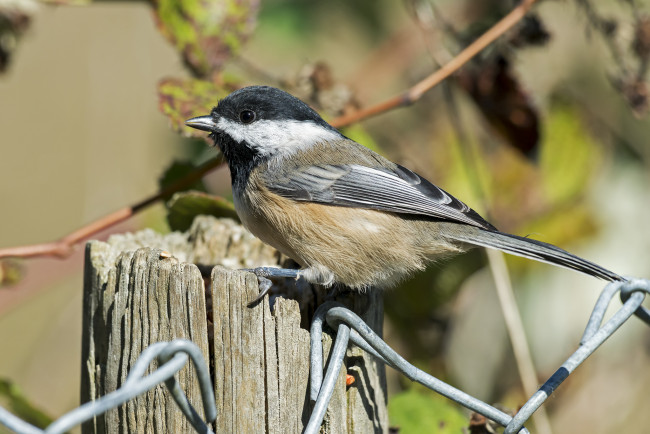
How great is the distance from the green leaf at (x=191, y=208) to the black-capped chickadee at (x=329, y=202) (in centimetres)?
9

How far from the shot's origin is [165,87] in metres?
2.26

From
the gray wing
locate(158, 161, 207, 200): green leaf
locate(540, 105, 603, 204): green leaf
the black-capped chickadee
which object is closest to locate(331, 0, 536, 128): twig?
the black-capped chickadee

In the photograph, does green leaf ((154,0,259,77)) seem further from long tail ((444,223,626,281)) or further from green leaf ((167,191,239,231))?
long tail ((444,223,626,281))

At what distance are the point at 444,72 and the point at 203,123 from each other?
0.92 m

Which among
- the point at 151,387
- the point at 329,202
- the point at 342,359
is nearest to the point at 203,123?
the point at 329,202

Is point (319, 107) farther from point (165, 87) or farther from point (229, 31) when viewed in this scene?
point (165, 87)

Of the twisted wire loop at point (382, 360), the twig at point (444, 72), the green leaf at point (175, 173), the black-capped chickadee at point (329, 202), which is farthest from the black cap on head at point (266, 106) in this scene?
the twisted wire loop at point (382, 360)

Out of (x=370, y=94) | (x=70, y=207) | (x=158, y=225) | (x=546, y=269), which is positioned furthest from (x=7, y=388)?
(x=70, y=207)

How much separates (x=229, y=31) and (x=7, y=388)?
1.48 m

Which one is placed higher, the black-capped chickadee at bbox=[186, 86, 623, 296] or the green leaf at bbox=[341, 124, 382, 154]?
the green leaf at bbox=[341, 124, 382, 154]

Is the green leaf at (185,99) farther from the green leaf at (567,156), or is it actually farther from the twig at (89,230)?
the green leaf at (567,156)

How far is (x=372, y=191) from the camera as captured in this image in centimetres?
230

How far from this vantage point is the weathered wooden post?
1.43 m

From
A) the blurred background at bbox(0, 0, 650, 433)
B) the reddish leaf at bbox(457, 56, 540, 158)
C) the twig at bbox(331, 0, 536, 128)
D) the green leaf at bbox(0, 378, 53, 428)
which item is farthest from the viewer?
the reddish leaf at bbox(457, 56, 540, 158)
